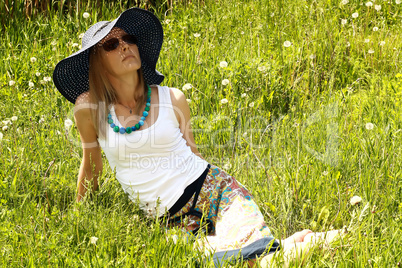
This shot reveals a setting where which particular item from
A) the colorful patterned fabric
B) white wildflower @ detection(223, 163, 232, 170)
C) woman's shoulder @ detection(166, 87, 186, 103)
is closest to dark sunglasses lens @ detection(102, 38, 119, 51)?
woman's shoulder @ detection(166, 87, 186, 103)

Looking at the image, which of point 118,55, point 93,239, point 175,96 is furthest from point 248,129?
point 93,239

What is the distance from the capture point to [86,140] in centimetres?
299

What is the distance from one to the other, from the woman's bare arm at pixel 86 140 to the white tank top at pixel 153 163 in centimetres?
6

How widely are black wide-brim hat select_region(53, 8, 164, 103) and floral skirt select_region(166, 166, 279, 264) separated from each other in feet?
2.53

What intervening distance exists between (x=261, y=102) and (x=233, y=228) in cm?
158

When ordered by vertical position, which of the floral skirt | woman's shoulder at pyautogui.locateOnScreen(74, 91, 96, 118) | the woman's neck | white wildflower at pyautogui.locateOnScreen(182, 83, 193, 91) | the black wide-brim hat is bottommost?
the floral skirt

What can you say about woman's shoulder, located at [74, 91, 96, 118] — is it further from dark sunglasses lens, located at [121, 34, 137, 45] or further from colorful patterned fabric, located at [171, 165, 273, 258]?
colorful patterned fabric, located at [171, 165, 273, 258]

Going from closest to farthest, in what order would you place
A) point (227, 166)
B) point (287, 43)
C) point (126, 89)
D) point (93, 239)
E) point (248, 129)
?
point (93, 239) → point (126, 89) → point (227, 166) → point (248, 129) → point (287, 43)

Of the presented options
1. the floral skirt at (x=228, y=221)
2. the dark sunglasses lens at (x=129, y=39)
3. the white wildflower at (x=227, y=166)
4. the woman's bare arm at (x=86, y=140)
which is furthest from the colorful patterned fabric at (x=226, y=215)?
the dark sunglasses lens at (x=129, y=39)

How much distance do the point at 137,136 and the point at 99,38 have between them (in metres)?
0.55

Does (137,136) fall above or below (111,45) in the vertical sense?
below

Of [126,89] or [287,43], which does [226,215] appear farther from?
[287,43]

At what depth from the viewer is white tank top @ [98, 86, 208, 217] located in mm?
2895

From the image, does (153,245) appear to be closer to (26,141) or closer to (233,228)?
(233,228)
